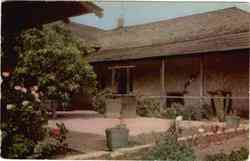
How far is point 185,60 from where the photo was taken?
47.3 feet

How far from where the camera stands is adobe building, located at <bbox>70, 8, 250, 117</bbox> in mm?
12516

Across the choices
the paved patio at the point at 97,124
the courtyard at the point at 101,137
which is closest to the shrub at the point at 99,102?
the paved patio at the point at 97,124

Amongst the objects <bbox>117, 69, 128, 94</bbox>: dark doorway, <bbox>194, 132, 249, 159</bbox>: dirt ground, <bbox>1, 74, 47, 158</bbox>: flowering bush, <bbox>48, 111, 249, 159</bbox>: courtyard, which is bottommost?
<bbox>194, 132, 249, 159</bbox>: dirt ground

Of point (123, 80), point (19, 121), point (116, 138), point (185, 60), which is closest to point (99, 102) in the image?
point (123, 80)

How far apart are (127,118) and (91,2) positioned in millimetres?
6690

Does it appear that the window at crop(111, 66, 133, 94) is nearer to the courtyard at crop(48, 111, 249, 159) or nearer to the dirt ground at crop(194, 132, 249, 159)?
the courtyard at crop(48, 111, 249, 159)

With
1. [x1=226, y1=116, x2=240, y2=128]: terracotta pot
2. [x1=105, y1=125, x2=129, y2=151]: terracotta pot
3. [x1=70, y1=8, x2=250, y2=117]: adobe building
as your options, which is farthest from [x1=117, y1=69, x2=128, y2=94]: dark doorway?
[x1=105, y1=125, x2=129, y2=151]: terracotta pot

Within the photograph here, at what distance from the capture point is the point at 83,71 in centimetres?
1129

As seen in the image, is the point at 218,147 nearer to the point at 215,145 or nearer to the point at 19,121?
the point at 215,145

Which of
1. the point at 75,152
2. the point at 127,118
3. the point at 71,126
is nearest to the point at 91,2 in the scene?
the point at 75,152

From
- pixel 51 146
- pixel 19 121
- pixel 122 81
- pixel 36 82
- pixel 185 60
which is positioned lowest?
pixel 51 146

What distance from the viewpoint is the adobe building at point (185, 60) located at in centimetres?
1252

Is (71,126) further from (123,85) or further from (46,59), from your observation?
(123,85)

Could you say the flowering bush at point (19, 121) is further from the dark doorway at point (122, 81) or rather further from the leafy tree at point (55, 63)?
the dark doorway at point (122, 81)
